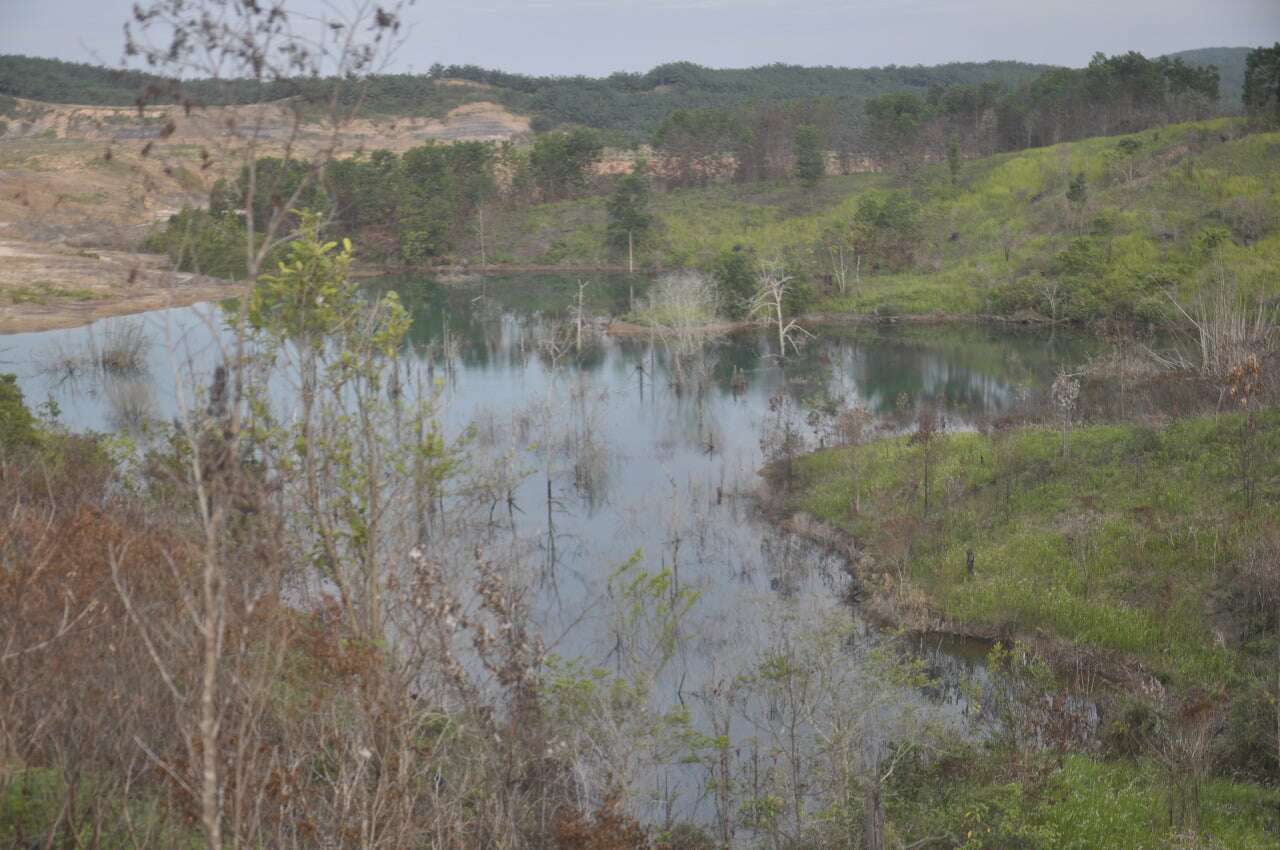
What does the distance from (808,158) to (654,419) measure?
53.0 meters

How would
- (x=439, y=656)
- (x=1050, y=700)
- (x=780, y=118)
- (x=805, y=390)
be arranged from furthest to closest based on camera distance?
(x=780, y=118), (x=805, y=390), (x=1050, y=700), (x=439, y=656)

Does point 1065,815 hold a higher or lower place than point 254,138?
lower

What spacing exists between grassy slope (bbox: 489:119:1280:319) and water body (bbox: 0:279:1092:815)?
5325 millimetres

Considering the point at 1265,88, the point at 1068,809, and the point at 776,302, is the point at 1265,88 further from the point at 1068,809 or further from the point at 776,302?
the point at 1068,809

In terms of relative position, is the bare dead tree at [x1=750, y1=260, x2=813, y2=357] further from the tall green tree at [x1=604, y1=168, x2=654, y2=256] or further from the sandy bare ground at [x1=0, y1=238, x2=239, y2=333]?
the sandy bare ground at [x1=0, y1=238, x2=239, y2=333]

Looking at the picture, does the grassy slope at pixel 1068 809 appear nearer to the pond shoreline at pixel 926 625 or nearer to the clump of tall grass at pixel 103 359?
the pond shoreline at pixel 926 625

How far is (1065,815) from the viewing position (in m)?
15.4

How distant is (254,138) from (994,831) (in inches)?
498

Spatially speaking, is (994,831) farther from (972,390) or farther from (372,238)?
(372,238)

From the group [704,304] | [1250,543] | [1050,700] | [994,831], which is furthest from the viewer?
[704,304]

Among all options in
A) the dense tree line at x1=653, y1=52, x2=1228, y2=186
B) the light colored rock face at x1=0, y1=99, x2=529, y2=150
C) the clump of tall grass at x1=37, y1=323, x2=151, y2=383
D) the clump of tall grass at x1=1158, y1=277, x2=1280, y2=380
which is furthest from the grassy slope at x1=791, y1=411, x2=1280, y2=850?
the dense tree line at x1=653, y1=52, x2=1228, y2=186

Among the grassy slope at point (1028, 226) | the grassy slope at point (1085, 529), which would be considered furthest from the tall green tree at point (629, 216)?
the grassy slope at point (1085, 529)

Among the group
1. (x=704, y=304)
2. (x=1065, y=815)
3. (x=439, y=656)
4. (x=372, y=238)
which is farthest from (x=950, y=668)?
(x=372, y=238)

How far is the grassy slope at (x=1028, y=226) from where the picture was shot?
63094 mm
